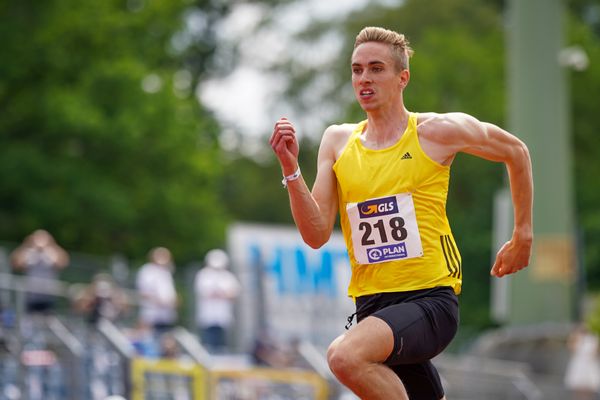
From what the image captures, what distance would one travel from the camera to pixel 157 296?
18.8m

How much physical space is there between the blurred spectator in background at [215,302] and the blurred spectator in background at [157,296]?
829mm

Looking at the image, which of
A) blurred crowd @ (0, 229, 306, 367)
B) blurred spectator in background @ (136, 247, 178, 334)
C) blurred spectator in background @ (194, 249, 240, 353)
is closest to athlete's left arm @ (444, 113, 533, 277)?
blurred crowd @ (0, 229, 306, 367)

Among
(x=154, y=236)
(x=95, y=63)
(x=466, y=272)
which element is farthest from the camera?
(x=466, y=272)

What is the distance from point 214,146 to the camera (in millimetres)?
46375

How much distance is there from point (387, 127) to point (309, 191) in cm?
53

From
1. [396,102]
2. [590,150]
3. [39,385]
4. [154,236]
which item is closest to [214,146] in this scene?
[154,236]

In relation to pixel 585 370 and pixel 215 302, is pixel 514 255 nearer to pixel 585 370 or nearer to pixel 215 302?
pixel 215 302

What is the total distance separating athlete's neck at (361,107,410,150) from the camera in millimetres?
7083

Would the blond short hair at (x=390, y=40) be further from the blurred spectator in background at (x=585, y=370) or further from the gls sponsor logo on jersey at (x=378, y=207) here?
the blurred spectator in background at (x=585, y=370)

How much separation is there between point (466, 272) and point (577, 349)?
28.5 m

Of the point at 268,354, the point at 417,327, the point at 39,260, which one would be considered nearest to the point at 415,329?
the point at 417,327

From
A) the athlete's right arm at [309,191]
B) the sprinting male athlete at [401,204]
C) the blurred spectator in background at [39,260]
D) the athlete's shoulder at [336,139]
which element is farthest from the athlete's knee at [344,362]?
the blurred spectator in background at [39,260]

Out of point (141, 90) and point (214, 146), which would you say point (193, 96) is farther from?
point (141, 90)

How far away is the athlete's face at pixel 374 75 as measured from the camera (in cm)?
698
